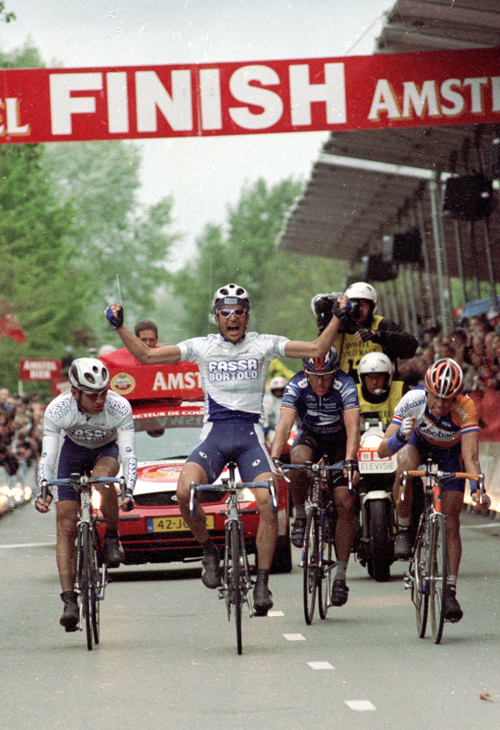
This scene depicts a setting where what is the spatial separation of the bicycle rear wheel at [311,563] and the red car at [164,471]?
1917 mm

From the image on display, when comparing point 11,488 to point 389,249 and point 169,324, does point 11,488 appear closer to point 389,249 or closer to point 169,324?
point 389,249

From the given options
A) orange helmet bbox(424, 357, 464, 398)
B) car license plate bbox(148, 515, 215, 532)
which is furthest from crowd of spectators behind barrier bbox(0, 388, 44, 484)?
orange helmet bbox(424, 357, 464, 398)

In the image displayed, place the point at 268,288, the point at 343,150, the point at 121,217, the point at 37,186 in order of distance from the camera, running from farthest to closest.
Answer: the point at 268,288, the point at 121,217, the point at 37,186, the point at 343,150

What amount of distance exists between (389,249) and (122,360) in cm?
1606

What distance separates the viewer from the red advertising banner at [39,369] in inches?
1709

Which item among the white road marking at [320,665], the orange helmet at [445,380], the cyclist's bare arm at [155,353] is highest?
the cyclist's bare arm at [155,353]

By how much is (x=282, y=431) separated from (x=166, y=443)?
13.5 ft

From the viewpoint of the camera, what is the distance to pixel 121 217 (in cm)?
6888

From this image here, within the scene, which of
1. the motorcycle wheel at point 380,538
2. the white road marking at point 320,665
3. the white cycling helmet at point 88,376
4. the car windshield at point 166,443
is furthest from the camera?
the car windshield at point 166,443

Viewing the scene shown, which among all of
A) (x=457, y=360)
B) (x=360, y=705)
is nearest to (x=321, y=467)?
(x=360, y=705)

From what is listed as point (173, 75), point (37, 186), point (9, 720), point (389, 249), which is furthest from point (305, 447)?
point (37, 186)

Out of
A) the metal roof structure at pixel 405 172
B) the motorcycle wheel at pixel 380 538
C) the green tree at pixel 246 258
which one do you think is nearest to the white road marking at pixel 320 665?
the motorcycle wheel at pixel 380 538

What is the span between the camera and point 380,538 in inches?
453

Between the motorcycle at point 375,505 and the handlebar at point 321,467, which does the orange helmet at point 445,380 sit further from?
the motorcycle at point 375,505
